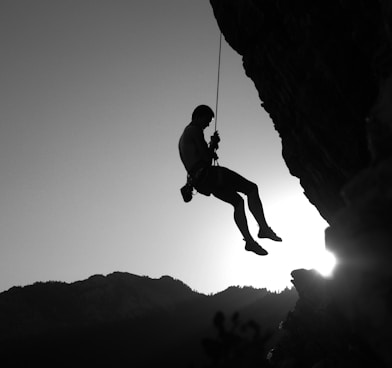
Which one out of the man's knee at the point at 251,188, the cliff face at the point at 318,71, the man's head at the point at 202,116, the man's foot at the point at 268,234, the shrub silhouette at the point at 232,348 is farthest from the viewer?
the man's head at the point at 202,116

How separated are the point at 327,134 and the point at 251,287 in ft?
165

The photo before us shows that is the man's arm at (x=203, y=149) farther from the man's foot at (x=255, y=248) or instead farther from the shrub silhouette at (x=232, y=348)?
the shrub silhouette at (x=232, y=348)

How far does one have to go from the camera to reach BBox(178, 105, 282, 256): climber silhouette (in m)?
9.00

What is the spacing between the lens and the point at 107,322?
4188cm

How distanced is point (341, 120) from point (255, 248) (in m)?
3.62

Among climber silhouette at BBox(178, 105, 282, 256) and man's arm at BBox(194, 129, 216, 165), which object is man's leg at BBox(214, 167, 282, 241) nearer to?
climber silhouette at BBox(178, 105, 282, 256)

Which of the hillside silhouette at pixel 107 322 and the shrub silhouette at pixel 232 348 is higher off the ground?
the hillside silhouette at pixel 107 322

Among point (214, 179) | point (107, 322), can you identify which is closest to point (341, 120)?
point (214, 179)

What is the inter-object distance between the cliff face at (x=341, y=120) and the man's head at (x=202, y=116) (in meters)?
2.30

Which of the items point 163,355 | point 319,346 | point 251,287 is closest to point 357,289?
point 319,346

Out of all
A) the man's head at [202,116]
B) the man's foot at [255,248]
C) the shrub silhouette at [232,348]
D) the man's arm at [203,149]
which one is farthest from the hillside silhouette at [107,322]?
the shrub silhouette at [232,348]

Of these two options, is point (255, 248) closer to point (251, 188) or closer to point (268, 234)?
point (268, 234)

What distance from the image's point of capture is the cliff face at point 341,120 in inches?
195

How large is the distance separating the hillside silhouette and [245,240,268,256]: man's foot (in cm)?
2860
